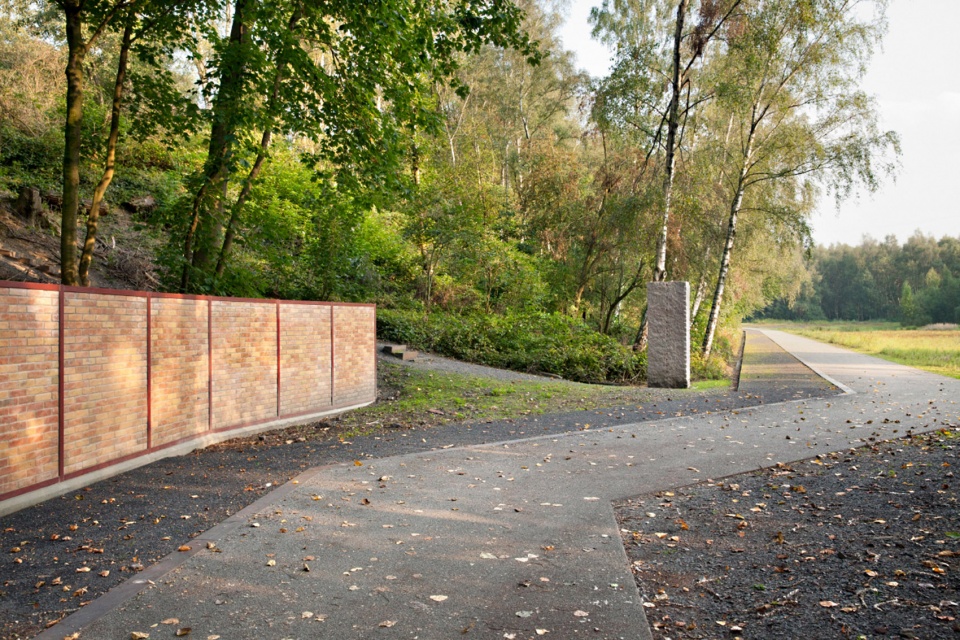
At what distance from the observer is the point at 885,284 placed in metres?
95.2

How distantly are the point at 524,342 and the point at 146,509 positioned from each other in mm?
15564

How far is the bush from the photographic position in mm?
18703

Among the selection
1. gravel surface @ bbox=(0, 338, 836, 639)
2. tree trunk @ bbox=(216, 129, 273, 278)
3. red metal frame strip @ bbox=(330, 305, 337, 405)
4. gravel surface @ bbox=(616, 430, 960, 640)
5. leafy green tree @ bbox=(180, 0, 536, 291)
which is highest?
leafy green tree @ bbox=(180, 0, 536, 291)

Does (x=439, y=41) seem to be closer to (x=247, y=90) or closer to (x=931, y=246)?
(x=247, y=90)

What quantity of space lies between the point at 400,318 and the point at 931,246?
330 ft

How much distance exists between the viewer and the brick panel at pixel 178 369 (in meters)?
7.53

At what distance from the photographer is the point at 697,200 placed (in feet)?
→ 68.2

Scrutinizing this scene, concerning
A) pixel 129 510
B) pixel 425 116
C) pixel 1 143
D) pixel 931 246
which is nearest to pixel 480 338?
pixel 425 116

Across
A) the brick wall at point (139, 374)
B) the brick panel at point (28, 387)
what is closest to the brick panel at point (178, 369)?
the brick wall at point (139, 374)

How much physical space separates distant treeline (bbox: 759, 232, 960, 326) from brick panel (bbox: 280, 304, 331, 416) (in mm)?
72359

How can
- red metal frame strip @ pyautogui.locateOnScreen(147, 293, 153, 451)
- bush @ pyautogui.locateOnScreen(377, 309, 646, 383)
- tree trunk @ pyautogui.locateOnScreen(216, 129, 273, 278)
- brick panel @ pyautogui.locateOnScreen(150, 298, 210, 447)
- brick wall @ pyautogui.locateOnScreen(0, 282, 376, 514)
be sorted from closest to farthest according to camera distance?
brick wall @ pyautogui.locateOnScreen(0, 282, 376, 514), red metal frame strip @ pyautogui.locateOnScreen(147, 293, 153, 451), brick panel @ pyautogui.locateOnScreen(150, 298, 210, 447), tree trunk @ pyautogui.locateOnScreen(216, 129, 273, 278), bush @ pyautogui.locateOnScreen(377, 309, 646, 383)

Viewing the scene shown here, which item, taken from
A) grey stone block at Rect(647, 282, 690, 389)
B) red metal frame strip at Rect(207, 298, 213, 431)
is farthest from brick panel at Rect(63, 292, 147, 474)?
grey stone block at Rect(647, 282, 690, 389)

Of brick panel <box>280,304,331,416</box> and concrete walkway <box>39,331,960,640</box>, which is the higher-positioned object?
brick panel <box>280,304,331,416</box>

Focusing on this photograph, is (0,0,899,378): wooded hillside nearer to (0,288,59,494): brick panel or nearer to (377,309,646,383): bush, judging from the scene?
(377,309,646,383): bush
